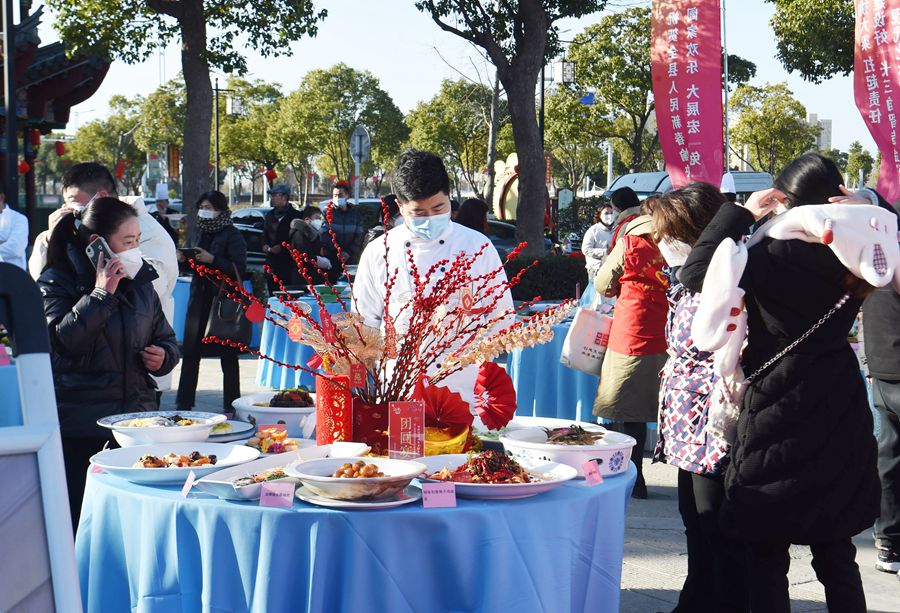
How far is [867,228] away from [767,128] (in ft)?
183

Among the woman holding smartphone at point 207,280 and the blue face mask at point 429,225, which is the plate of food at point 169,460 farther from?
the woman holding smartphone at point 207,280

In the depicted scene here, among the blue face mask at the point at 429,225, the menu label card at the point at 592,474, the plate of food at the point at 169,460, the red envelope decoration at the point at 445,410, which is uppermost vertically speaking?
the blue face mask at the point at 429,225

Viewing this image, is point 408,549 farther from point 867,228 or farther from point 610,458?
point 867,228

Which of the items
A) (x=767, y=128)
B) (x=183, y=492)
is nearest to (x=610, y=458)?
(x=183, y=492)

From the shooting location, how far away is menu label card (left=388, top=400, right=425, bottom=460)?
291cm

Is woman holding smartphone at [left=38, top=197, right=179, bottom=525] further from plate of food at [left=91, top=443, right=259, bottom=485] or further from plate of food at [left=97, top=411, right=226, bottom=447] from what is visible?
plate of food at [left=91, top=443, right=259, bottom=485]

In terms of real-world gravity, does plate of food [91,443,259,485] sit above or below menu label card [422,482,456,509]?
above

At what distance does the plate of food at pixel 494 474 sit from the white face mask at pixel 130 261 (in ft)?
4.88

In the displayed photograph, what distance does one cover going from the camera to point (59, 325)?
3629 millimetres

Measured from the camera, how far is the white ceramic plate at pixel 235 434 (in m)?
3.33

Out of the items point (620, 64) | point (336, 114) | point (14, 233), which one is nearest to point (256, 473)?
point (14, 233)

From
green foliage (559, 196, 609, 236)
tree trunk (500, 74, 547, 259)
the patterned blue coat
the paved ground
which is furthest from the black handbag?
green foliage (559, 196, 609, 236)

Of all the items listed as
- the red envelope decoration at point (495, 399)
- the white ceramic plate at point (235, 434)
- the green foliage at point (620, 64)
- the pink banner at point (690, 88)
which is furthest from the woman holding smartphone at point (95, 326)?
the green foliage at point (620, 64)

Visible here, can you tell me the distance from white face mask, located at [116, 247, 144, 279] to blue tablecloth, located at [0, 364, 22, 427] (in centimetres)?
65
